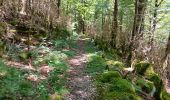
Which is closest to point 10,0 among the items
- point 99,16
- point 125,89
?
point 125,89

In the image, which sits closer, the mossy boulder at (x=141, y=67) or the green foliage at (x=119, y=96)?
the green foliage at (x=119, y=96)

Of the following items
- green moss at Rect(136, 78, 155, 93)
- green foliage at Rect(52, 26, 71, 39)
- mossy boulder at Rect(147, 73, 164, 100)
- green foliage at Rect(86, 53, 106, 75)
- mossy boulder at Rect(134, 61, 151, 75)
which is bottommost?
mossy boulder at Rect(147, 73, 164, 100)

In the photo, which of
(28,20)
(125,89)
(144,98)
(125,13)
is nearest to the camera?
(125,89)

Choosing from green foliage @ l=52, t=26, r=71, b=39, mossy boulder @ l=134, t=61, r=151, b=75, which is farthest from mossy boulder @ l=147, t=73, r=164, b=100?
green foliage @ l=52, t=26, r=71, b=39

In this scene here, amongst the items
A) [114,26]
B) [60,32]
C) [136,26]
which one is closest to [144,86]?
[136,26]

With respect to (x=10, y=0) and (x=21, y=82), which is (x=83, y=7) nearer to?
(x=10, y=0)

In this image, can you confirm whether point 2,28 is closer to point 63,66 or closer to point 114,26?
point 63,66

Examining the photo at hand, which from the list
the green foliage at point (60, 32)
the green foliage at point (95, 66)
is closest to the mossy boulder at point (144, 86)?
the green foliage at point (95, 66)

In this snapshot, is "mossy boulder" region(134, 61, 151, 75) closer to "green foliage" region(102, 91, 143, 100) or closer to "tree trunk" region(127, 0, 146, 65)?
"tree trunk" region(127, 0, 146, 65)

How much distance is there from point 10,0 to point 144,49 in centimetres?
825

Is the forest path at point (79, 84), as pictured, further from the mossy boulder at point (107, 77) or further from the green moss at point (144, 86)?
the green moss at point (144, 86)

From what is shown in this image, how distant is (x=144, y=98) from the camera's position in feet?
34.7

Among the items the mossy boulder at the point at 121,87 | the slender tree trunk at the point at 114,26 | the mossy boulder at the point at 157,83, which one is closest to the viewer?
the mossy boulder at the point at 121,87

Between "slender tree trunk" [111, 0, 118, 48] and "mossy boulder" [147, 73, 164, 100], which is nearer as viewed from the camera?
"mossy boulder" [147, 73, 164, 100]
